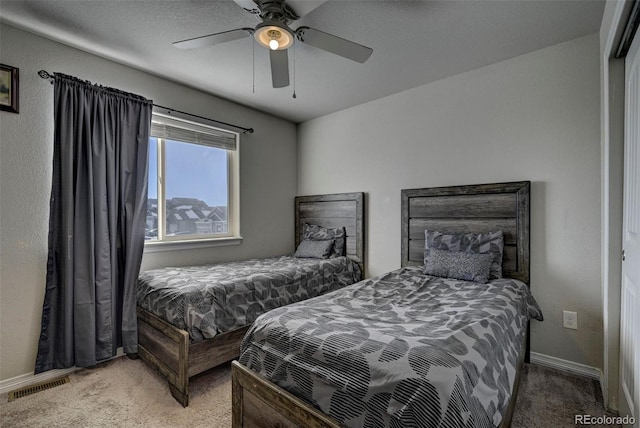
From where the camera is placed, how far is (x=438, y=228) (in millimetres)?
2807

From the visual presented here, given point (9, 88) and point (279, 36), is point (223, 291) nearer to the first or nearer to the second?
point (279, 36)

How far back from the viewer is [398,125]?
125 inches

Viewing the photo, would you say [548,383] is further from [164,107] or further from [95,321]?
[164,107]

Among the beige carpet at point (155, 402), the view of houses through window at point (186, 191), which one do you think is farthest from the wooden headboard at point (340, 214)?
the beige carpet at point (155, 402)

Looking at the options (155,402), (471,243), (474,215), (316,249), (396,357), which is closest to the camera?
(396,357)

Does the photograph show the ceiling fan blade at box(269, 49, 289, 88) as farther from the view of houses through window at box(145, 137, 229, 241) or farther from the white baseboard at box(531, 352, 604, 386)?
the white baseboard at box(531, 352, 604, 386)

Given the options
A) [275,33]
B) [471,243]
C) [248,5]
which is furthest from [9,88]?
[471,243]

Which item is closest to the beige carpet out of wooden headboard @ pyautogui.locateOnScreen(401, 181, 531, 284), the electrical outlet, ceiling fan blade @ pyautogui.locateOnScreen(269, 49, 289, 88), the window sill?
the electrical outlet

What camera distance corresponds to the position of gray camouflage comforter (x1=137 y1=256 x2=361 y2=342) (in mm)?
1975

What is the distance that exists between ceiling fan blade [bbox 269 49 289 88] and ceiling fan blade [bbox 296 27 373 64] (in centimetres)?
15

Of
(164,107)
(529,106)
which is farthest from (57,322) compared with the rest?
(529,106)

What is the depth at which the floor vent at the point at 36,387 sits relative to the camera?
195 cm

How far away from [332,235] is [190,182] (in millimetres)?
1653

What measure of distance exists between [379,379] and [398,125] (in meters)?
2.67
